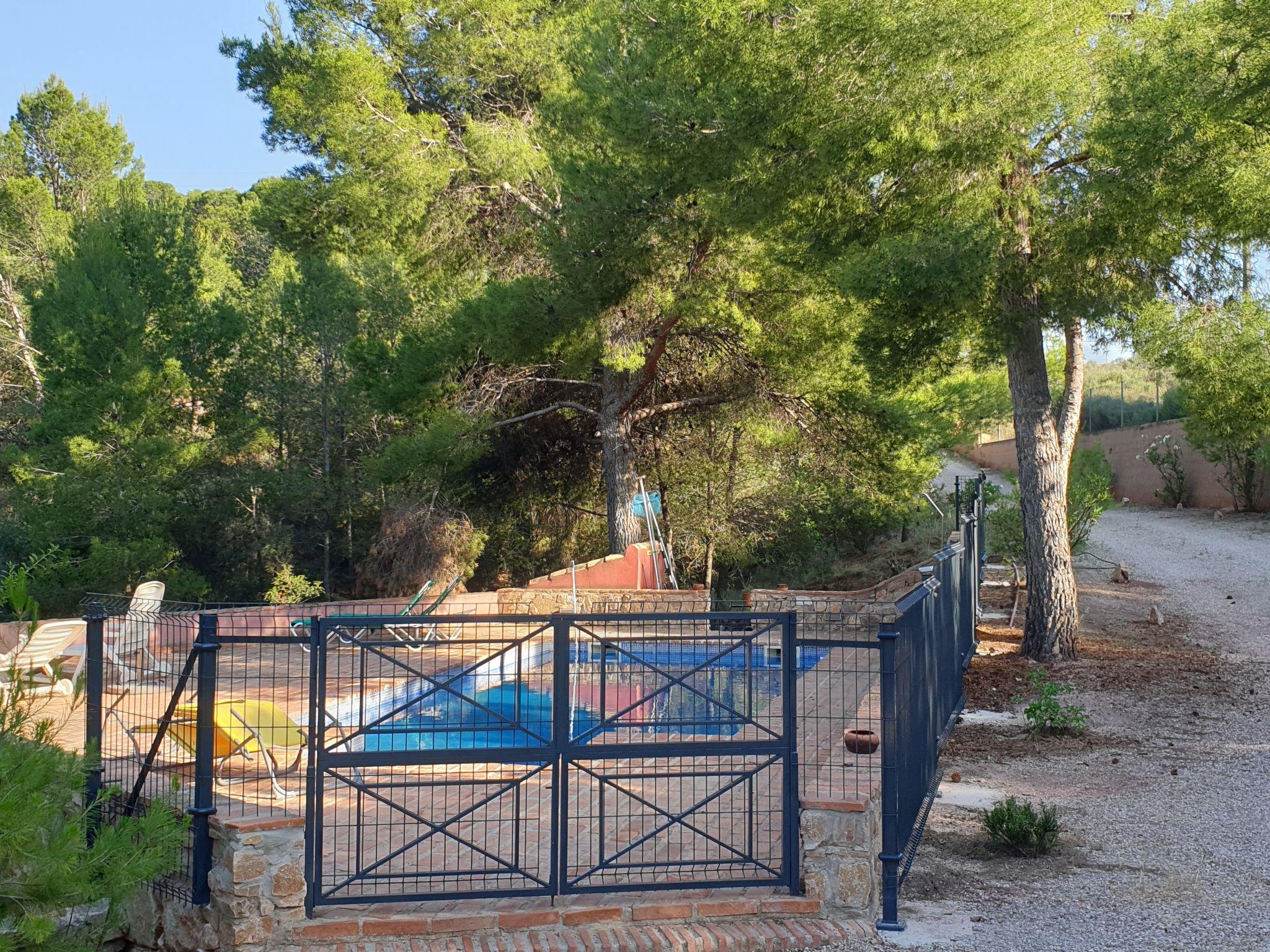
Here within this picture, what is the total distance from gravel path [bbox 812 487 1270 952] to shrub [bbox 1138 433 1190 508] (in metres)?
16.8

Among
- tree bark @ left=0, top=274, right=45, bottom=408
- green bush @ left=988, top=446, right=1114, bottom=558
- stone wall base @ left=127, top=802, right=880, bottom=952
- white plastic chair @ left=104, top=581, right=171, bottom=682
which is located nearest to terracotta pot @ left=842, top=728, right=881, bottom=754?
stone wall base @ left=127, top=802, right=880, bottom=952

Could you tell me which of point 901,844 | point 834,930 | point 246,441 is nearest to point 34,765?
point 834,930

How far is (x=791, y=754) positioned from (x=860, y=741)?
962 millimetres

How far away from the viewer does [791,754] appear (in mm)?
5250

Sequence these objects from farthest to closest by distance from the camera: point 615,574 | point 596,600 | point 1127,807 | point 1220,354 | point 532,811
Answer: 1. point 615,574
2. point 596,600
3. point 1220,354
4. point 1127,807
5. point 532,811

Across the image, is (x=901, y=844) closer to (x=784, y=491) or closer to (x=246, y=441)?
(x=784, y=491)

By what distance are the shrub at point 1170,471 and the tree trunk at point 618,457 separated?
18915mm

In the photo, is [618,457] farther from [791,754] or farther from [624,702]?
[791,754]

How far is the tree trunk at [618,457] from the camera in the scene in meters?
18.6

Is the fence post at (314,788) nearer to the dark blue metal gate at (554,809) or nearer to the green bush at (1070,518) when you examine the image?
the dark blue metal gate at (554,809)

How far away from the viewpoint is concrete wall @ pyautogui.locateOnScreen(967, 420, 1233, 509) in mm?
29234

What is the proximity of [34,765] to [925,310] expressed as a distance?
958 centimetres

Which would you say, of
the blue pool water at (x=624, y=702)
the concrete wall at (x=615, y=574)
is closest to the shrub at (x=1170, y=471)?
the concrete wall at (x=615, y=574)

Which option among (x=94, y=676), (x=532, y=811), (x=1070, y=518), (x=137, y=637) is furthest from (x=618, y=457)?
(x=94, y=676)
